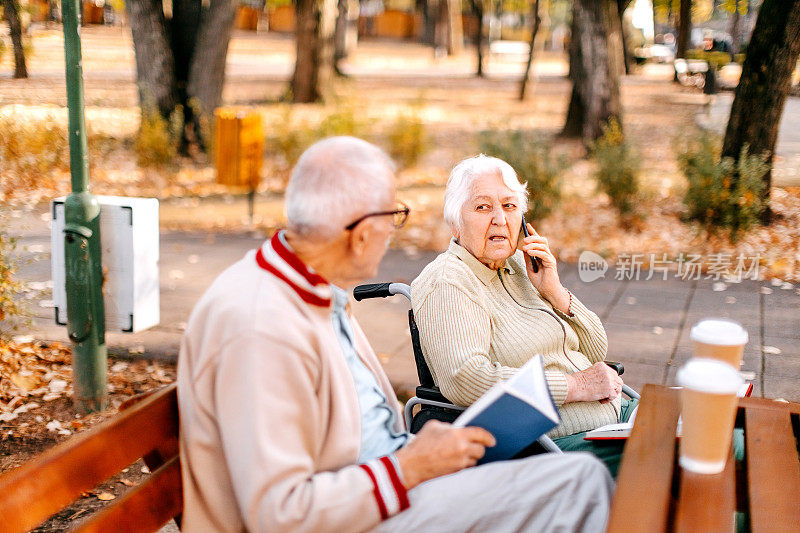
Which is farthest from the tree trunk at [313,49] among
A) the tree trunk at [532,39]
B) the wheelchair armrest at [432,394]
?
the wheelchair armrest at [432,394]

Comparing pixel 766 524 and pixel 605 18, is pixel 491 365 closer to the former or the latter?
pixel 766 524

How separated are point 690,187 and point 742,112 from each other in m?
0.96

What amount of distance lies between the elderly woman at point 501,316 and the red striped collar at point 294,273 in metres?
0.90

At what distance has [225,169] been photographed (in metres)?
8.57

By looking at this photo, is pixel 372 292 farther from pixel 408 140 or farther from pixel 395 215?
pixel 408 140

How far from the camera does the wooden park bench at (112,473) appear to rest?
5.43ft

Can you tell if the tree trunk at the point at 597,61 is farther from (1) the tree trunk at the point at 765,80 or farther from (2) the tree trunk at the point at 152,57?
(2) the tree trunk at the point at 152,57

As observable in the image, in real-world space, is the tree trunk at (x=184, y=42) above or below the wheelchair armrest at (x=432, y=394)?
above

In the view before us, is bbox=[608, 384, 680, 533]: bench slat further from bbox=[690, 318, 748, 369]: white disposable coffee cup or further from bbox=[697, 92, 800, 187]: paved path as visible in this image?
bbox=[697, 92, 800, 187]: paved path

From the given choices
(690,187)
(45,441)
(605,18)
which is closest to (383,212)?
(45,441)

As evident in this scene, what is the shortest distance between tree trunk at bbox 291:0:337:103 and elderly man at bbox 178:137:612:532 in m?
16.4

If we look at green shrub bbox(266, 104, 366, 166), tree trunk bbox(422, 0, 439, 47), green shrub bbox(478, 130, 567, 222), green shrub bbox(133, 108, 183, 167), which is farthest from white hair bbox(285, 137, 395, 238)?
tree trunk bbox(422, 0, 439, 47)

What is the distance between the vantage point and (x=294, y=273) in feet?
6.40

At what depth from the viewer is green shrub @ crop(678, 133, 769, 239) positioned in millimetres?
7953
